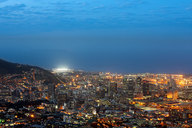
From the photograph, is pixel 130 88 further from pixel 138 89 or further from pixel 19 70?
pixel 19 70

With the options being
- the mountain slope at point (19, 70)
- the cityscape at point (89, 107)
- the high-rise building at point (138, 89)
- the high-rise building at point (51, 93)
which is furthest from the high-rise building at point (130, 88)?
the mountain slope at point (19, 70)

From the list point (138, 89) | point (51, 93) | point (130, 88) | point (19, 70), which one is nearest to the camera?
point (51, 93)

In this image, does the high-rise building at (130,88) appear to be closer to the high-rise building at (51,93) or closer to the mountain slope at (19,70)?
the high-rise building at (51,93)

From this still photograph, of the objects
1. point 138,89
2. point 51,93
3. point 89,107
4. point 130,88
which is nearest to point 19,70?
point 51,93

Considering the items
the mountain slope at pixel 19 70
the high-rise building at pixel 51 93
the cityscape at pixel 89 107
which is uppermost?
the mountain slope at pixel 19 70

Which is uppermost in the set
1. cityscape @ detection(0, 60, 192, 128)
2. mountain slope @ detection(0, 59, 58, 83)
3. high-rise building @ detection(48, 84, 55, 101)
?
mountain slope @ detection(0, 59, 58, 83)

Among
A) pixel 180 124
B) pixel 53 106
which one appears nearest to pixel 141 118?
pixel 180 124

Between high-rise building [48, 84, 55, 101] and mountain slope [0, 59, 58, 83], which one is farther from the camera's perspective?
mountain slope [0, 59, 58, 83]

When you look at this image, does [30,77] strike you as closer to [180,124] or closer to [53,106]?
[53,106]

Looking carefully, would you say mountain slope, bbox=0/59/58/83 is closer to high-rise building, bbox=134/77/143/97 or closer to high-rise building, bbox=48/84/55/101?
high-rise building, bbox=48/84/55/101

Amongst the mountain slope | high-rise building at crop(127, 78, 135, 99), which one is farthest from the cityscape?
the mountain slope

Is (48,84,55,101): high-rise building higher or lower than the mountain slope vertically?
lower
